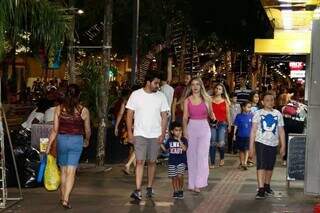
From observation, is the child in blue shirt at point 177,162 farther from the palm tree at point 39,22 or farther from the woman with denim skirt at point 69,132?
the palm tree at point 39,22

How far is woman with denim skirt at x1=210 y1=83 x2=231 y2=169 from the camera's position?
48.2ft

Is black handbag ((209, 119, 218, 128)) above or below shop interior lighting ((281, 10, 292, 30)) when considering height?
below

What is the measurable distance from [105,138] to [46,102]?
7.25 ft

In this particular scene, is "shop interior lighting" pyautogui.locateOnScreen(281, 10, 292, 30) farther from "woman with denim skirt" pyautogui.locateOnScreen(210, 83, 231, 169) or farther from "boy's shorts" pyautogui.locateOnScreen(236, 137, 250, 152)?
"boy's shorts" pyautogui.locateOnScreen(236, 137, 250, 152)

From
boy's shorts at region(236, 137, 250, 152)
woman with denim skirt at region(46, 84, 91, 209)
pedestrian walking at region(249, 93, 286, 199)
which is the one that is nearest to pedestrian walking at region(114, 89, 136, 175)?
boy's shorts at region(236, 137, 250, 152)

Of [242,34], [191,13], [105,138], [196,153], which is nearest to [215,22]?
[242,34]

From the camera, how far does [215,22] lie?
34.9 metres

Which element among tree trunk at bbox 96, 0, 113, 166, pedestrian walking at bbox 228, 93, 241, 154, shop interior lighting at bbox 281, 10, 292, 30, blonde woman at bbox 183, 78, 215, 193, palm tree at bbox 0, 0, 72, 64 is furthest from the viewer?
pedestrian walking at bbox 228, 93, 241, 154

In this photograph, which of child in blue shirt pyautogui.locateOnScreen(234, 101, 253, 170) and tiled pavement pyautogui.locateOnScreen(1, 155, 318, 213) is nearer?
tiled pavement pyautogui.locateOnScreen(1, 155, 318, 213)

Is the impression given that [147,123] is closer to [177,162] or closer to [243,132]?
[177,162]

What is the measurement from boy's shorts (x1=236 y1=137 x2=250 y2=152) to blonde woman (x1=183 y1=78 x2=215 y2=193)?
378cm

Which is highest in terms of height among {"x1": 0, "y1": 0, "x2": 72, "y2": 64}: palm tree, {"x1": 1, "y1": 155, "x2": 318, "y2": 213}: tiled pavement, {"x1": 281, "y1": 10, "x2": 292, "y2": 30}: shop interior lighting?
{"x1": 281, "y1": 10, "x2": 292, "y2": 30}: shop interior lighting

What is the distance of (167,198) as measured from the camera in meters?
10.5

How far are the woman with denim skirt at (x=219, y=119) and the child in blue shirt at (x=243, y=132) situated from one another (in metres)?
0.32
